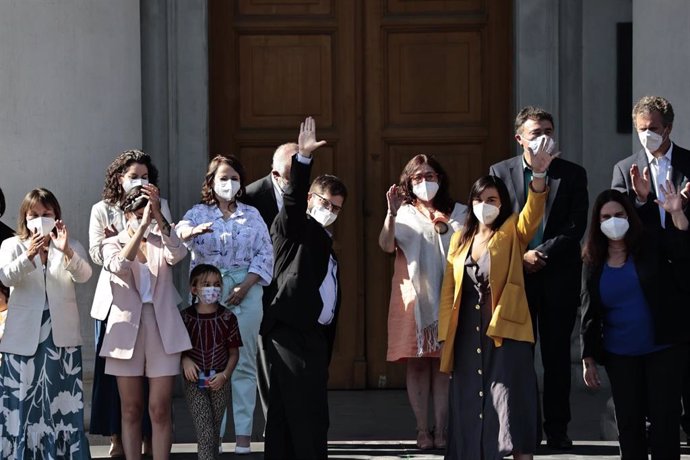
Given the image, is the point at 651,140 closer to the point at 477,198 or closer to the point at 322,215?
the point at 477,198

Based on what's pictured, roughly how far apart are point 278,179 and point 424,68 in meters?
2.21

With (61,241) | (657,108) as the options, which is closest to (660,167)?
(657,108)

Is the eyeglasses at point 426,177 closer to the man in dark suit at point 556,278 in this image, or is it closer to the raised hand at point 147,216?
the man in dark suit at point 556,278

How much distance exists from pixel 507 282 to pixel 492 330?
277 mm

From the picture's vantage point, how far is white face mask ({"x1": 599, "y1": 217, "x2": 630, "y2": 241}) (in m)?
9.11

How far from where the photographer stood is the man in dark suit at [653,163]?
950cm

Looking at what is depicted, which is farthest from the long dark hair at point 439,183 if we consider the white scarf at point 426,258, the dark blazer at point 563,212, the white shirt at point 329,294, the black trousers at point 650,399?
the black trousers at point 650,399

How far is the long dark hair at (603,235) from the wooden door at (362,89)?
3.23 meters

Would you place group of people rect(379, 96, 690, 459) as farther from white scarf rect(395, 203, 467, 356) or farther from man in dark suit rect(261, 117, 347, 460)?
man in dark suit rect(261, 117, 347, 460)

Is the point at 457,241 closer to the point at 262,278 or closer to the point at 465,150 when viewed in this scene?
the point at 262,278

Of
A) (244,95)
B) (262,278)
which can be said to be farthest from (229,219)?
(244,95)

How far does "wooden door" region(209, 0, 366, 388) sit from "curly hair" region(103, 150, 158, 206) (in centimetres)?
243

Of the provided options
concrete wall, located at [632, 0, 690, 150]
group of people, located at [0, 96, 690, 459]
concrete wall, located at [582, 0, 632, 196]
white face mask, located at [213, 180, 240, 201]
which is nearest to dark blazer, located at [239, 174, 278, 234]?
group of people, located at [0, 96, 690, 459]

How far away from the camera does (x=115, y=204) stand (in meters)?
10.0
